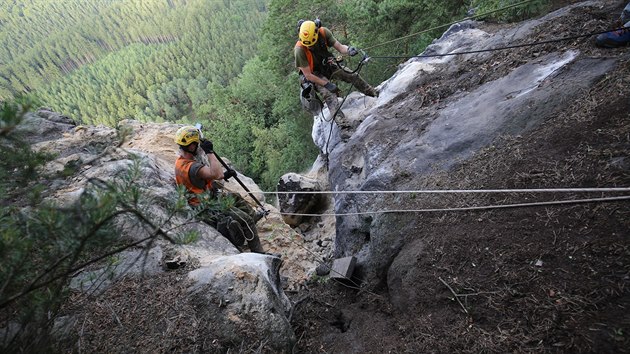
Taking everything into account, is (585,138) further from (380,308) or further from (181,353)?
(181,353)

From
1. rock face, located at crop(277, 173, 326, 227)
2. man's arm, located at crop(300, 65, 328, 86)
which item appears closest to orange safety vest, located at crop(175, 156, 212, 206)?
man's arm, located at crop(300, 65, 328, 86)

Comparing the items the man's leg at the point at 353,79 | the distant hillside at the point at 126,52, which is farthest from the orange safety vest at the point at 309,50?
the distant hillside at the point at 126,52

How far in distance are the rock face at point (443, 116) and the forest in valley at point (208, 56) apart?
969 millimetres

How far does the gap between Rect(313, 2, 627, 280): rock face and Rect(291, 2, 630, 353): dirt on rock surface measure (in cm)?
29

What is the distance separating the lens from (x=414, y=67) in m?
8.69

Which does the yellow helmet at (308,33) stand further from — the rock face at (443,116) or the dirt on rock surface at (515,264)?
the dirt on rock surface at (515,264)

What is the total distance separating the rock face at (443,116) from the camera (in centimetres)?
479

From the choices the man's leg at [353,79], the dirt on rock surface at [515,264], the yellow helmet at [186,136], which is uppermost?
the yellow helmet at [186,136]

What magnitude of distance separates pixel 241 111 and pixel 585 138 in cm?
3085

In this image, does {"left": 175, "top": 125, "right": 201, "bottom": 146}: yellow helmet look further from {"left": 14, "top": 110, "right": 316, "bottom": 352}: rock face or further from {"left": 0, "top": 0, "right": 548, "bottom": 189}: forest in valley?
{"left": 0, "top": 0, "right": 548, "bottom": 189}: forest in valley

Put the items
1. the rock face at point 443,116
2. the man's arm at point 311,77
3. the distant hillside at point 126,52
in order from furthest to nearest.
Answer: the distant hillside at point 126,52
the man's arm at point 311,77
the rock face at point 443,116

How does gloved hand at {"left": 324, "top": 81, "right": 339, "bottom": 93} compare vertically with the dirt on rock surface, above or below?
above

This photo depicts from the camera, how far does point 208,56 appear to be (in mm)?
104500

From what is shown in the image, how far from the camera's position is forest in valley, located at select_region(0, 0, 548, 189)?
12.8m
